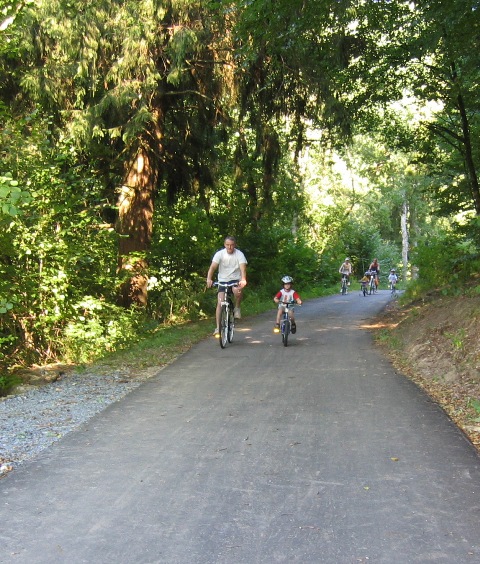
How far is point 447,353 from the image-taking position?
9141 mm

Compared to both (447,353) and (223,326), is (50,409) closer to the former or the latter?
(223,326)

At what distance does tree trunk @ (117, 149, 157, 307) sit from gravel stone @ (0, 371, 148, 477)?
19.8ft

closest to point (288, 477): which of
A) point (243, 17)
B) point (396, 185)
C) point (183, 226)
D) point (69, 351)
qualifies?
point (69, 351)

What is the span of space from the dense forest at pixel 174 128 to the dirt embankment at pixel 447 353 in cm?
309

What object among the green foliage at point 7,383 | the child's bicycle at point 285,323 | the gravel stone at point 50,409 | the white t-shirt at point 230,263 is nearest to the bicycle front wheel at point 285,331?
the child's bicycle at point 285,323

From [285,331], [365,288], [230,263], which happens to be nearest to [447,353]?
[285,331]

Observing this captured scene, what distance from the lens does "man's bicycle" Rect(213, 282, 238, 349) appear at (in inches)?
446

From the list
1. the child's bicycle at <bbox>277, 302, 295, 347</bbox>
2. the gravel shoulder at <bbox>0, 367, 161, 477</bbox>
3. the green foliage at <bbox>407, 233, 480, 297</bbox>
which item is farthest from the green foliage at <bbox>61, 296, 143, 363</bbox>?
the green foliage at <bbox>407, 233, 480, 297</bbox>

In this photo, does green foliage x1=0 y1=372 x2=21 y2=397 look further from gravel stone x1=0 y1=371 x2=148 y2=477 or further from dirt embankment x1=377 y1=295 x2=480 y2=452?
dirt embankment x1=377 y1=295 x2=480 y2=452

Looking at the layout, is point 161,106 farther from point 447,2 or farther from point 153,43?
point 447,2

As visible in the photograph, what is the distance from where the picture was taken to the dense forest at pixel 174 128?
34.6ft

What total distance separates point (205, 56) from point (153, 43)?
1928 mm

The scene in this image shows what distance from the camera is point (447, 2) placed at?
8.85 m

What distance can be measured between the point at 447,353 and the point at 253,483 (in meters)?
5.54
